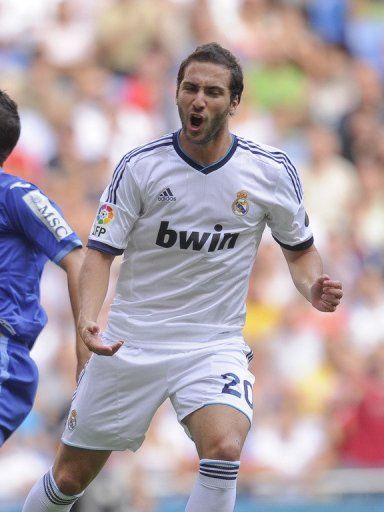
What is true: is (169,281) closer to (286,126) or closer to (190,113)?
(190,113)

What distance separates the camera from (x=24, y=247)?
6.76m

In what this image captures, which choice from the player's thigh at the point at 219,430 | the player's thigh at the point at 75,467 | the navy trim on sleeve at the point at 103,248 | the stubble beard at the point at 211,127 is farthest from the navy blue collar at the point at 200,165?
the player's thigh at the point at 75,467

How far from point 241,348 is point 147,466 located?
4553 mm

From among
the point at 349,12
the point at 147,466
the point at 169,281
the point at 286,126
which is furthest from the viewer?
the point at 349,12

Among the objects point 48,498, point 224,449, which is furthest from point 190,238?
point 48,498

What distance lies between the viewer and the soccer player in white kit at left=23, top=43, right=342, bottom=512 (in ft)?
21.4

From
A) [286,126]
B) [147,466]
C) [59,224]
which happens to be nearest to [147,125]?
[286,126]

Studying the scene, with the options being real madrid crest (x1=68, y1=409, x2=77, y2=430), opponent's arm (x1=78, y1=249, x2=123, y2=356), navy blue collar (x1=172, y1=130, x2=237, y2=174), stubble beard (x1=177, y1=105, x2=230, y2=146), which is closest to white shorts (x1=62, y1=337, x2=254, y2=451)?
real madrid crest (x1=68, y1=409, x2=77, y2=430)

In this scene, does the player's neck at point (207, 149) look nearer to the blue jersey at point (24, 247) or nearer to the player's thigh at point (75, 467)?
the blue jersey at point (24, 247)

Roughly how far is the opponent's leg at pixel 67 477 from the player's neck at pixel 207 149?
5.27 feet

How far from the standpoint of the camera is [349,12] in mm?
16688

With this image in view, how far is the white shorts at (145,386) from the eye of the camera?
6.52 metres

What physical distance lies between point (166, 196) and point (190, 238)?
9.5 inches

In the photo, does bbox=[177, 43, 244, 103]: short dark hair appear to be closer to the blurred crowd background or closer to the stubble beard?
the stubble beard
